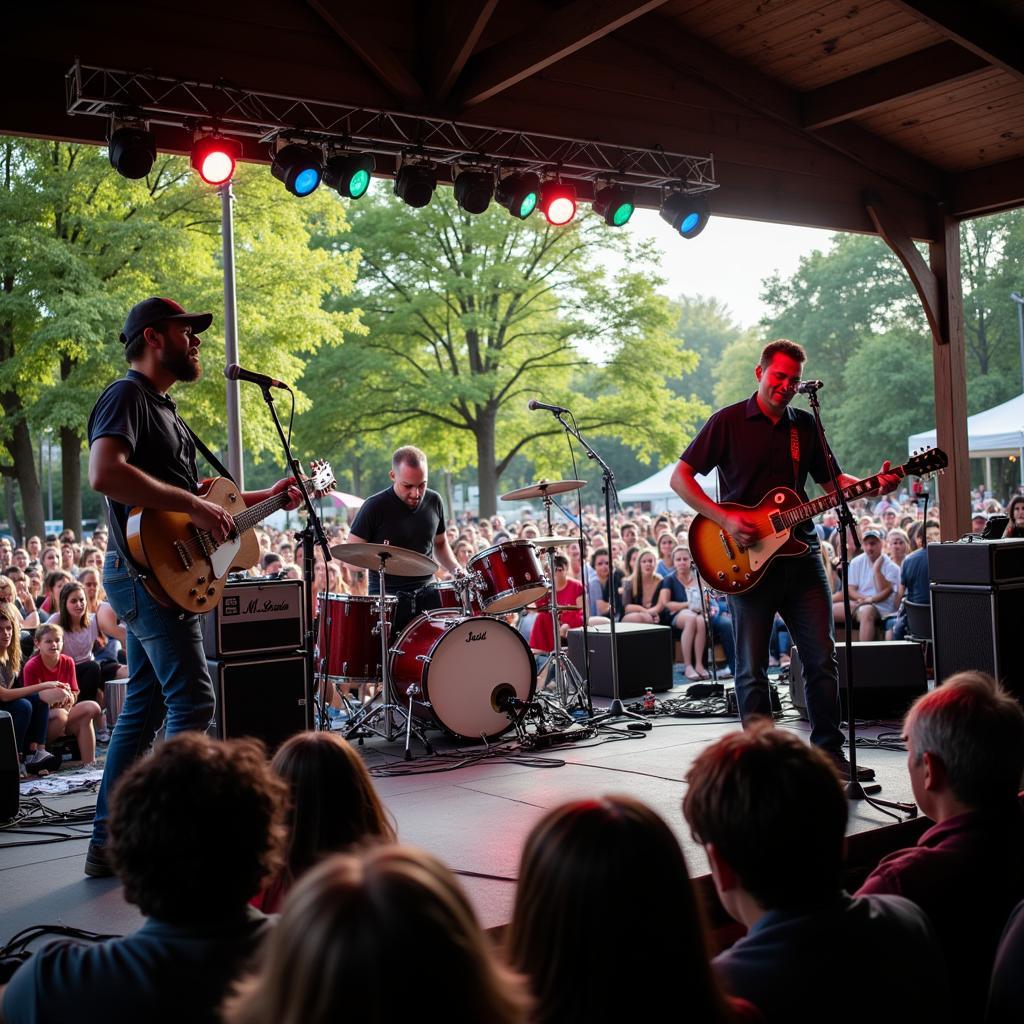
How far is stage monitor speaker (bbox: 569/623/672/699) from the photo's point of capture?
9336 mm

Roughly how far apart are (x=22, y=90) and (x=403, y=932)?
5992 millimetres

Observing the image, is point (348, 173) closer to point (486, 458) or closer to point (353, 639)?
point (353, 639)

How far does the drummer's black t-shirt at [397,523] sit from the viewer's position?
759 centimetres

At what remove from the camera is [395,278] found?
77.6ft

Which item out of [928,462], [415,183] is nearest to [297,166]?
[415,183]

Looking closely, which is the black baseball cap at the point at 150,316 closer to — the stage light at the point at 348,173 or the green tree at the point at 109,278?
the stage light at the point at 348,173

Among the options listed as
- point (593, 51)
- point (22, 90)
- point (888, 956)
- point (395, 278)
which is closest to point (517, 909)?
point (888, 956)

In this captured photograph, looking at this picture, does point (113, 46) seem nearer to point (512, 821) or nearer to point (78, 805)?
point (78, 805)

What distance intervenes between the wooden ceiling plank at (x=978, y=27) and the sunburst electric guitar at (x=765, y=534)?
283 cm

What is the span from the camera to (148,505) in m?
4.26

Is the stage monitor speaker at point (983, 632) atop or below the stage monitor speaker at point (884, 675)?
atop

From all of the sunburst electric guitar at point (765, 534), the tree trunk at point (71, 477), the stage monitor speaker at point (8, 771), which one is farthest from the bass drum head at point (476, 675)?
the tree trunk at point (71, 477)

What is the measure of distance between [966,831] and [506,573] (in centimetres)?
500

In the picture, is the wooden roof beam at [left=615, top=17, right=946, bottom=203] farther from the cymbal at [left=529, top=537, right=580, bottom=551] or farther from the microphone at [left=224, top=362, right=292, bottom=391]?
the microphone at [left=224, top=362, right=292, bottom=391]
